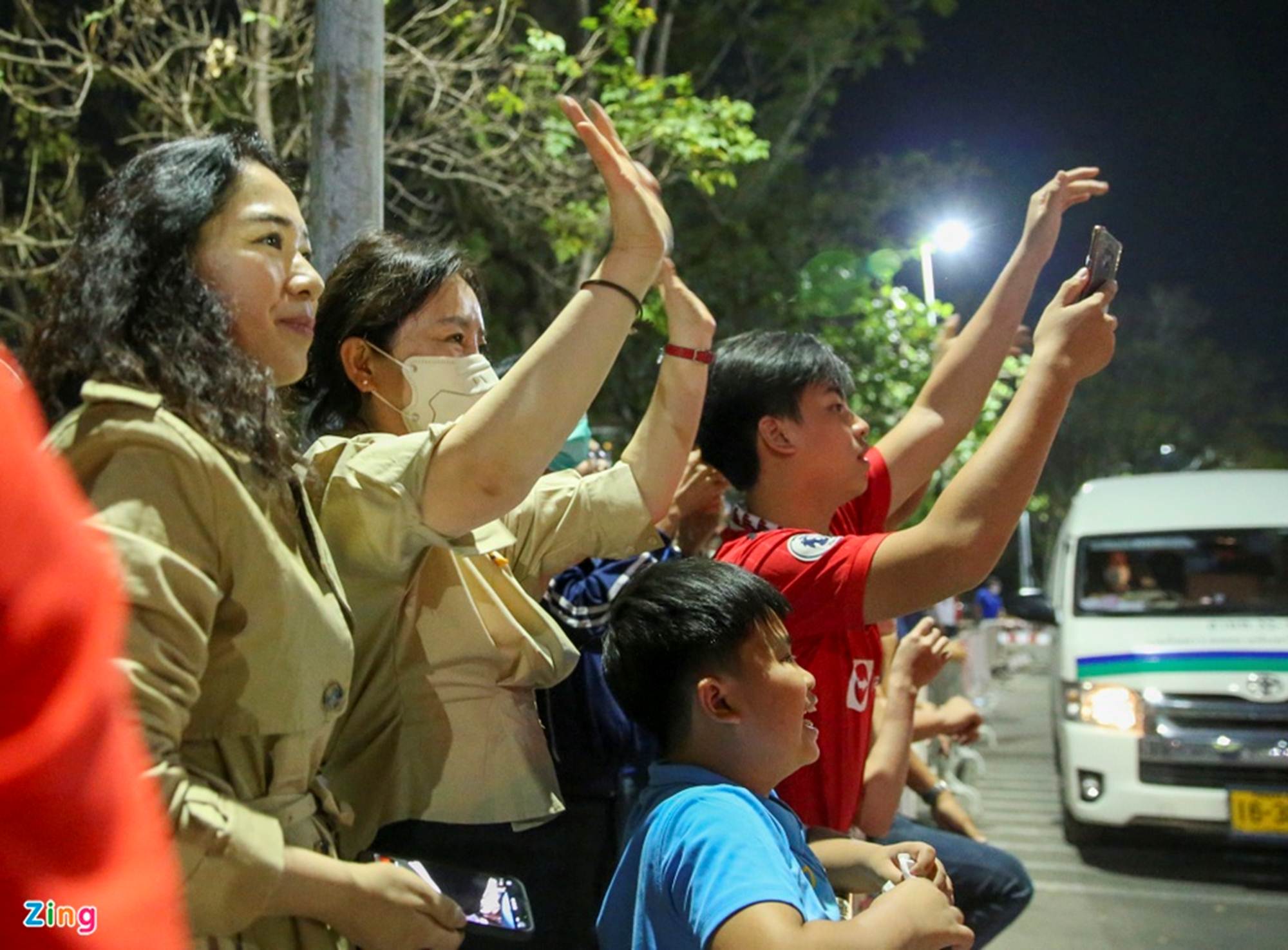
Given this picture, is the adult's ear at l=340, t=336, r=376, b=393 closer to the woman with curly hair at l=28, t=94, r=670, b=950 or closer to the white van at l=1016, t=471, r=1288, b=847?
the woman with curly hair at l=28, t=94, r=670, b=950

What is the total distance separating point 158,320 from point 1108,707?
276 inches

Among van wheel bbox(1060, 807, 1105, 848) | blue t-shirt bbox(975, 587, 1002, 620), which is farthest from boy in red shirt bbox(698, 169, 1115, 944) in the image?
blue t-shirt bbox(975, 587, 1002, 620)

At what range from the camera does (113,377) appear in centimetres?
154

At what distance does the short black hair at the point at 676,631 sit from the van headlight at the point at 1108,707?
19.2 ft

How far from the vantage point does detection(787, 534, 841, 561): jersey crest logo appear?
2.62 meters

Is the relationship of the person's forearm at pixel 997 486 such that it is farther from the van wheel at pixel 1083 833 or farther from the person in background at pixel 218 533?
the van wheel at pixel 1083 833

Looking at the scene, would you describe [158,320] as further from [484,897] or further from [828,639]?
[828,639]

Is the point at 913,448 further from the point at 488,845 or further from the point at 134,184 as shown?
the point at 134,184

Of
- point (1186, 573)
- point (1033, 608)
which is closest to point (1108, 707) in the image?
point (1033, 608)

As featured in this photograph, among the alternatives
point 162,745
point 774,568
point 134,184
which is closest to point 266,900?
point 162,745

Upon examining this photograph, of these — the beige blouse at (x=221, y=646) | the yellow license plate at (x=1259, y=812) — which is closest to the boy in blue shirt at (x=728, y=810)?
the beige blouse at (x=221, y=646)

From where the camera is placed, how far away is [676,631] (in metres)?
2.27

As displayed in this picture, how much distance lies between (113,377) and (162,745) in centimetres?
43

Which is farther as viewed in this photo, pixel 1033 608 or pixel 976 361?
pixel 1033 608
